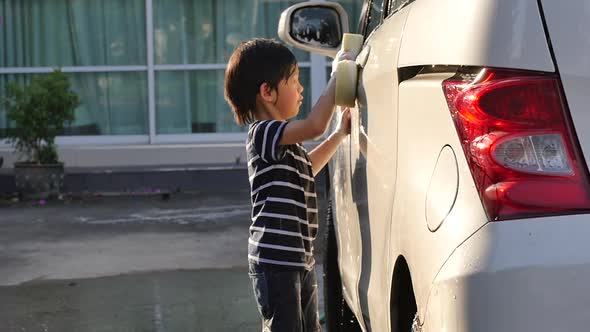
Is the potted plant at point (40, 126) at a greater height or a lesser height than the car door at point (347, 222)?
lesser

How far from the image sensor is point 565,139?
81.4 inches

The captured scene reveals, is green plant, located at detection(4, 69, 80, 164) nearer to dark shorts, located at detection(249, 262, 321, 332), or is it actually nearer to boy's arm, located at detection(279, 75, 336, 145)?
dark shorts, located at detection(249, 262, 321, 332)

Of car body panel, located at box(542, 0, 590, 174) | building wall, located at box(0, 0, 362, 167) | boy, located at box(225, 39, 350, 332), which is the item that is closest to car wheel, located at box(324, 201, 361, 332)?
boy, located at box(225, 39, 350, 332)

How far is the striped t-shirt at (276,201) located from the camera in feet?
11.5

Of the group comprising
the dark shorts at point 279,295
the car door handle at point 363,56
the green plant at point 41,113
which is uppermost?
the car door handle at point 363,56

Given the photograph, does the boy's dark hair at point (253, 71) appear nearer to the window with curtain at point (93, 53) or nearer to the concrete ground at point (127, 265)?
the concrete ground at point (127, 265)

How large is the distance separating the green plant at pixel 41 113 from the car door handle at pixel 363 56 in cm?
697

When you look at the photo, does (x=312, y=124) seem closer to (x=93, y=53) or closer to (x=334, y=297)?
(x=334, y=297)

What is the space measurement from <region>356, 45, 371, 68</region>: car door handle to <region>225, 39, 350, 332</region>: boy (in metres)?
0.12

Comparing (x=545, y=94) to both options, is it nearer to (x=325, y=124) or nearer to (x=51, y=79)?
(x=325, y=124)

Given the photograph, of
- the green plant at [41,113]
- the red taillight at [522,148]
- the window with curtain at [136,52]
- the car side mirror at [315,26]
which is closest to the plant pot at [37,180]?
the green plant at [41,113]

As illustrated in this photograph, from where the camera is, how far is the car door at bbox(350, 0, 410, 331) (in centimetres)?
283

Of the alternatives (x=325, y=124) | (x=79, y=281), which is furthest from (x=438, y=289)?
(x=79, y=281)

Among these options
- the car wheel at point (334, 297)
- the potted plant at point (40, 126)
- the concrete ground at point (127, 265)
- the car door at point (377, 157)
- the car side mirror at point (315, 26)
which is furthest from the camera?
the potted plant at point (40, 126)
